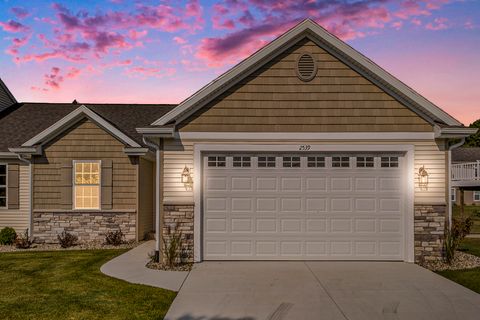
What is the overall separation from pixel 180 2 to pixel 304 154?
→ 6.15 m

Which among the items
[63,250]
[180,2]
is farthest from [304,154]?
[63,250]

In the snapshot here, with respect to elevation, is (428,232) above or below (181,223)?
below

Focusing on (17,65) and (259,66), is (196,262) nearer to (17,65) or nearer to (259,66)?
(259,66)

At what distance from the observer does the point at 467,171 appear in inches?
850

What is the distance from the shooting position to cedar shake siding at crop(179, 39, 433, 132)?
1109 centimetres

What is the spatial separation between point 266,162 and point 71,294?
578 centimetres

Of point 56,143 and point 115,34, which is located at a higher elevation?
point 115,34

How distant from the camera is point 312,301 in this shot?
7480mm

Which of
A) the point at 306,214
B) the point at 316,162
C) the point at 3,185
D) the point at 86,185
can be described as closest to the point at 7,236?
the point at 3,185

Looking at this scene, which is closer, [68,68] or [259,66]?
[259,66]

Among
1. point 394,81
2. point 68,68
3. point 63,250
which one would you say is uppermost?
point 68,68

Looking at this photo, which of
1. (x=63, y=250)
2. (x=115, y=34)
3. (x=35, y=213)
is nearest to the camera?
(x=63, y=250)

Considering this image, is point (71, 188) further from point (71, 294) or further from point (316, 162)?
point (316, 162)

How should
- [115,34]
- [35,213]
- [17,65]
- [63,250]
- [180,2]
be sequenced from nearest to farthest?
[180,2], [63,250], [35,213], [115,34], [17,65]
